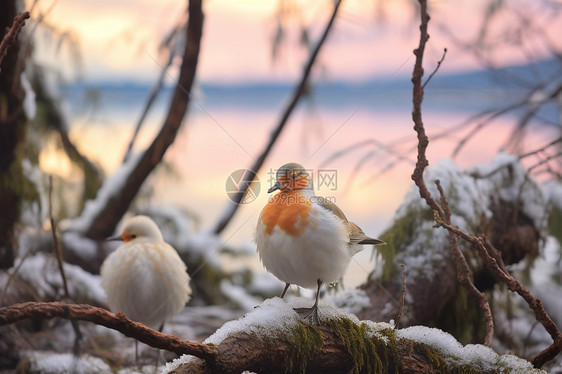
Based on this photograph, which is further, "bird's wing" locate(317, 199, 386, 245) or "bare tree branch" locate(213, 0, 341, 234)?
"bare tree branch" locate(213, 0, 341, 234)

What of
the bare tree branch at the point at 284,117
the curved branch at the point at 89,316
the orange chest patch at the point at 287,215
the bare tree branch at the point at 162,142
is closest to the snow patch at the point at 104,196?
the bare tree branch at the point at 162,142

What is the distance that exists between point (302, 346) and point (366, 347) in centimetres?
18

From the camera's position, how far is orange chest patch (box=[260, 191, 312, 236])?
1347mm

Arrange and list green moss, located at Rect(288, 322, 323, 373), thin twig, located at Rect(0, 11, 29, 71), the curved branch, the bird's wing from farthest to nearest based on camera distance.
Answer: the bird's wing → green moss, located at Rect(288, 322, 323, 373) → thin twig, located at Rect(0, 11, 29, 71) → the curved branch

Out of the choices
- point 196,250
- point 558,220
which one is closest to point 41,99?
point 196,250

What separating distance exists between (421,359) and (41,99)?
7.44 feet

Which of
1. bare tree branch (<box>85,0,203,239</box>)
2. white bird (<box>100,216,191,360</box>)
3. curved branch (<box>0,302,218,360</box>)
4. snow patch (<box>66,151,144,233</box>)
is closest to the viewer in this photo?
curved branch (<box>0,302,218,360</box>)

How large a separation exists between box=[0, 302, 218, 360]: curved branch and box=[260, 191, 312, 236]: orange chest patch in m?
0.39

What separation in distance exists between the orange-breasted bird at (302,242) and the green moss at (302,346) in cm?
5

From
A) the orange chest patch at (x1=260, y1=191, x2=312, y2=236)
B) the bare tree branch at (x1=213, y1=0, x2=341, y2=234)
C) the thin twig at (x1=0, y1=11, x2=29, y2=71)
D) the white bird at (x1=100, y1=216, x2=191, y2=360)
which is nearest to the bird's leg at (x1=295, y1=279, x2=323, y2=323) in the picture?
the orange chest patch at (x1=260, y1=191, x2=312, y2=236)

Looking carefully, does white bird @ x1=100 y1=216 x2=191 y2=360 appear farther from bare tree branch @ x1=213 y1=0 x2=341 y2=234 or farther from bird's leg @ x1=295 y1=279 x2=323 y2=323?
bird's leg @ x1=295 y1=279 x2=323 y2=323

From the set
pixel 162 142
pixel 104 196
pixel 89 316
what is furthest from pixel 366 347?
pixel 104 196

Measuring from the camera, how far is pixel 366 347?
1.36 m

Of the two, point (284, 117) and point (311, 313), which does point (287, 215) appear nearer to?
point (311, 313)
